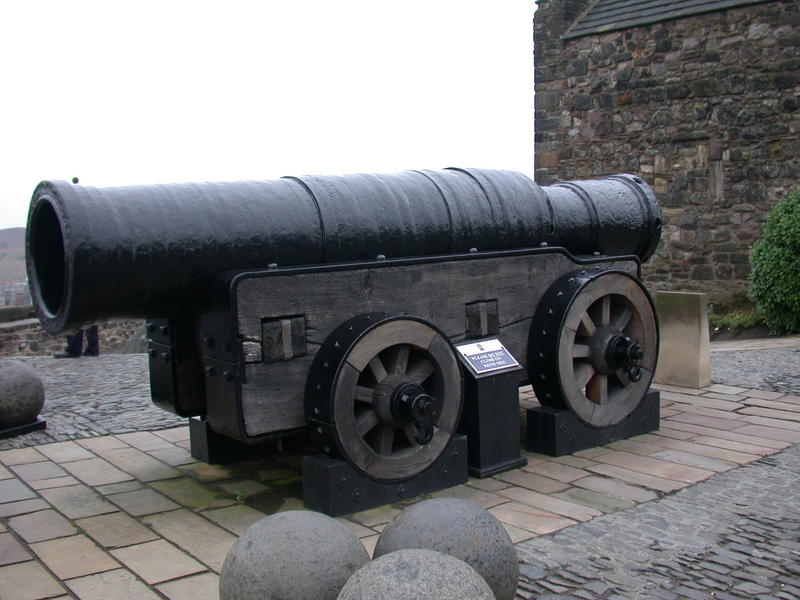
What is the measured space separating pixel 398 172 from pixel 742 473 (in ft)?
7.78

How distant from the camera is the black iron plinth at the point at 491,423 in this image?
4504mm

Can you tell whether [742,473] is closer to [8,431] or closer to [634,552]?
→ [634,552]

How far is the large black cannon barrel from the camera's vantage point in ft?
12.2

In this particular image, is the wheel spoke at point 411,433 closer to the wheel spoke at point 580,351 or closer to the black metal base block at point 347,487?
the black metal base block at point 347,487

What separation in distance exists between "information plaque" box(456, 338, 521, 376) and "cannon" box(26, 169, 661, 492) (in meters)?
0.07

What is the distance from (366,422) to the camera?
404cm

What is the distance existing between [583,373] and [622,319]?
481 millimetres

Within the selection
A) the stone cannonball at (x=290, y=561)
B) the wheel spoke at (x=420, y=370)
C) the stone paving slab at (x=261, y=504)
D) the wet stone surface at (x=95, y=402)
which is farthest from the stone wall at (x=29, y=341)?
the stone cannonball at (x=290, y=561)

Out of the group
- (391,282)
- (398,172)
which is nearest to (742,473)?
(391,282)

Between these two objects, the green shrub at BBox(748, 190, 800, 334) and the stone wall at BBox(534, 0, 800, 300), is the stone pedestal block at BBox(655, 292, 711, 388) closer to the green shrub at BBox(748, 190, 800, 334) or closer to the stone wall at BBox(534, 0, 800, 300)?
the green shrub at BBox(748, 190, 800, 334)

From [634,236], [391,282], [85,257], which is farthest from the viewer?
[634,236]

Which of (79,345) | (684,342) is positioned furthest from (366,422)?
(79,345)

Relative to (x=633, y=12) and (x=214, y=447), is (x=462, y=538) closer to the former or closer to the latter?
(x=214, y=447)

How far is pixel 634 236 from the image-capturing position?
562 centimetres
